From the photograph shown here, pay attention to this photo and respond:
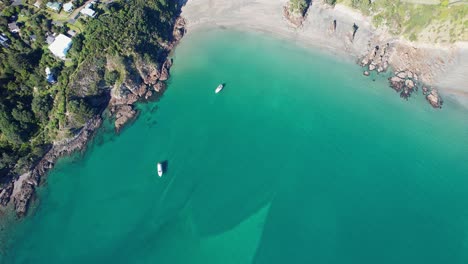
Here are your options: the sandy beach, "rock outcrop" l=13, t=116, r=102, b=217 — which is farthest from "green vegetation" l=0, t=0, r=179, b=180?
the sandy beach

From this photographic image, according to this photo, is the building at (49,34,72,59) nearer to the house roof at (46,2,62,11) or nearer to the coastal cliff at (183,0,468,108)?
the house roof at (46,2,62,11)

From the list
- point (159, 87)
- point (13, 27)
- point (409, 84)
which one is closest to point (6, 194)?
point (159, 87)

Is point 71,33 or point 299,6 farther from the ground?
point 299,6

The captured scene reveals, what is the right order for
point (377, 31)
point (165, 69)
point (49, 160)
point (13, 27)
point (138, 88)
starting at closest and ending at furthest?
point (49, 160) → point (138, 88) → point (13, 27) → point (165, 69) → point (377, 31)

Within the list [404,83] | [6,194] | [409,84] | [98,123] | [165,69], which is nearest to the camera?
[6,194]

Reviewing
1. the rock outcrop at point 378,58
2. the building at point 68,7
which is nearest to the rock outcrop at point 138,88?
the building at point 68,7

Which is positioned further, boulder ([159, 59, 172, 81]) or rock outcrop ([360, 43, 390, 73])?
boulder ([159, 59, 172, 81])

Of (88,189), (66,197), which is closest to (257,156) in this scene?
(88,189)

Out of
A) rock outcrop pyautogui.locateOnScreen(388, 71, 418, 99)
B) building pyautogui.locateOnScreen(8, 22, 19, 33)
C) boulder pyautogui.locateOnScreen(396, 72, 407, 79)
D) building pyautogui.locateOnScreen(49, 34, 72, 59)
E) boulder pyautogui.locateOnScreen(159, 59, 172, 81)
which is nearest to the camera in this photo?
building pyautogui.locateOnScreen(49, 34, 72, 59)

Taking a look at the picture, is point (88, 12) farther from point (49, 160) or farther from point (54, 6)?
point (49, 160)
